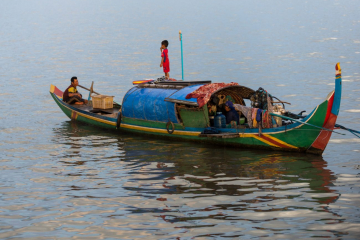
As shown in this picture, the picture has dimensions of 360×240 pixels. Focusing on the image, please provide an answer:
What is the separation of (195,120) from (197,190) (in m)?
4.82

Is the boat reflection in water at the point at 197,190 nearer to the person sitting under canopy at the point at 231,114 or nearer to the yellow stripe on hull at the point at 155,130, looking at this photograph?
the yellow stripe on hull at the point at 155,130

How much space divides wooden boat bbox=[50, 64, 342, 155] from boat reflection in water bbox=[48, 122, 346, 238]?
377 millimetres

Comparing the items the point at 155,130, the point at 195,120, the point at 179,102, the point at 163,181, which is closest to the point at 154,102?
the point at 155,130

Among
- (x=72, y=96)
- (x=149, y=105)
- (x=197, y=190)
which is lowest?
(x=197, y=190)

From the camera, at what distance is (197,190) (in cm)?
1400

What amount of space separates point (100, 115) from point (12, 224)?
10068mm

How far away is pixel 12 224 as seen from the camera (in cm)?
1202

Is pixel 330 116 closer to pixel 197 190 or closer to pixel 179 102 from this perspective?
pixel 197 190

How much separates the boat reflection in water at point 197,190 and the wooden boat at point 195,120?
38 cm

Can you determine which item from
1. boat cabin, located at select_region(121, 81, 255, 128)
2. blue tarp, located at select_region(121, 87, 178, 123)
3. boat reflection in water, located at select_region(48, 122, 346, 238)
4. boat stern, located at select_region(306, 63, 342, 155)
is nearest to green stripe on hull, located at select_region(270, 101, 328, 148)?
boat stern, located at select_region(306, 63, 342, 155)

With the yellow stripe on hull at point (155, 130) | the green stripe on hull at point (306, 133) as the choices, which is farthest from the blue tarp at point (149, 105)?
the green stripe on hull at point (306, 133)

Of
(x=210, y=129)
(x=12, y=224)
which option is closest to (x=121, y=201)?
→ (x=12, y=224)

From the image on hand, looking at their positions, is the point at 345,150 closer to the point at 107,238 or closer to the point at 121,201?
the point at 121,201

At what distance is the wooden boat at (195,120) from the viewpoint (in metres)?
16.2
